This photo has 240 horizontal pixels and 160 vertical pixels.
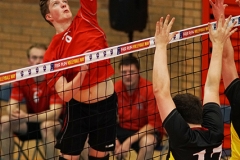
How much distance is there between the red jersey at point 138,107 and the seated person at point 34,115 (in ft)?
2.22

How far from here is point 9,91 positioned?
8469 mm

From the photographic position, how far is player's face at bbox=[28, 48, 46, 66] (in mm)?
8258

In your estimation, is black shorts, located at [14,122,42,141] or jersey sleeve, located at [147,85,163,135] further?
black shorts, located at [14,122,42,141]

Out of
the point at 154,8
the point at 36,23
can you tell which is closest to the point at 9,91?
the point at 36,23

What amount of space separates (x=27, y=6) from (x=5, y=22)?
385 mm

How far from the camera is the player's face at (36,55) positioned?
27.1 feet

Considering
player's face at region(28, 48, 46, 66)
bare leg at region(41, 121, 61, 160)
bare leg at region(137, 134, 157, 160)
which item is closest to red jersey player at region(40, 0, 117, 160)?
bare leg at region(137, 134, 157, 160)

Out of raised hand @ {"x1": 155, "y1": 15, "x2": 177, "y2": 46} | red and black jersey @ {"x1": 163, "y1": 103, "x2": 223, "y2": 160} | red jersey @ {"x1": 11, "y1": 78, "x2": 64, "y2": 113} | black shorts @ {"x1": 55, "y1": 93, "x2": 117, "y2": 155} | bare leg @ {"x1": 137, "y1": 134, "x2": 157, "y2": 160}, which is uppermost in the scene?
raised hand @ {"x1": 155, "y1": 15, "x2": 177, "y2": 46}

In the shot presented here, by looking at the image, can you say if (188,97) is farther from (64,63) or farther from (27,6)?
(27,6)

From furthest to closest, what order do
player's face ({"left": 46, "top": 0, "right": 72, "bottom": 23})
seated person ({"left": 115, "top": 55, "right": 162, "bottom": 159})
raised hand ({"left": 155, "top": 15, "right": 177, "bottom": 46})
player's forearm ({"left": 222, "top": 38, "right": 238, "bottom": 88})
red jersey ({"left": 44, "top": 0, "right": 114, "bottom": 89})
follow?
seated person ({"left": 115, "top": 55, "right": 162, "bottom": 159})
player's face ({"left": 46, "top": 0, "right": 72, "bottom": 23})
red jersey ({"left": 44, "top": 0, "right": 114, "bottom": 89})
player's forearm ({"left": 222, "top": 38, "right": 238, "bottom": 88})
raised hand ({"left": 155, "top": 15, "right": 177, "bottom": 46})

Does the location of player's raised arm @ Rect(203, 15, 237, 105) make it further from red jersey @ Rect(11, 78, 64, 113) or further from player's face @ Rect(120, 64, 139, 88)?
red jersey @ Rect(11, 78, 64, 113)

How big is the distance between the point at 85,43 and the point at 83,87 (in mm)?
371

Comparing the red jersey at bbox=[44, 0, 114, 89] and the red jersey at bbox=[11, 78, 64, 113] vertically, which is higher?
the red jersey at bbox=[44, 0, 114, 89]

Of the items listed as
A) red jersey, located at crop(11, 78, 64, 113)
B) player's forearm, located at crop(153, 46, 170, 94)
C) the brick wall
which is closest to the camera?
player's forearm, located at crop(153, 46, 170, 94)
